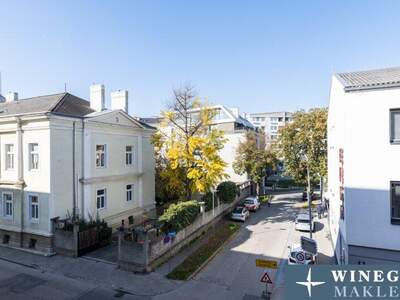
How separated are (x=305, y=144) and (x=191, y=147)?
14.1m

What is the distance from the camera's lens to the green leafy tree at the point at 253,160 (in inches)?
1307

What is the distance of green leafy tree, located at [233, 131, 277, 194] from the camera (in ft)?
109

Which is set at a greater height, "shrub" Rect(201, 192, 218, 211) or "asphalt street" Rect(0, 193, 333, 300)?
"shrub" Rect(201, 192, 218, 211)

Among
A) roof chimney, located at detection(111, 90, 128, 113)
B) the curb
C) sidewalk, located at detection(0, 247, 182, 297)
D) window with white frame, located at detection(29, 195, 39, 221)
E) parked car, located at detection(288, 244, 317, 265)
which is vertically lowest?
the curb

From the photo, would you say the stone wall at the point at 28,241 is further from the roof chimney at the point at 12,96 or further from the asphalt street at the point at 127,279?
the roof chimney at the point at 12,96

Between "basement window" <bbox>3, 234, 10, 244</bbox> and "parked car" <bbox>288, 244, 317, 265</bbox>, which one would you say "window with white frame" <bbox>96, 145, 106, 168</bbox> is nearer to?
"basement window" <bbox>3, 234, 10, 244</bbox>

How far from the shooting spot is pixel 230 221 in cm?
2545

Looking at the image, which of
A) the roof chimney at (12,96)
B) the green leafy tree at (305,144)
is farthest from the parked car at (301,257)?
the roof chimney at (12,96)

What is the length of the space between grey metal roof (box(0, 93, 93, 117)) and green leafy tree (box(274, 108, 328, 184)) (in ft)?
66.2

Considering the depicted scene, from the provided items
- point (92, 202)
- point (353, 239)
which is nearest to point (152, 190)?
point (92, 202)

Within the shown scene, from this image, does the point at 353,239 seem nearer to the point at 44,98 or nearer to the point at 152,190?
the point at 152,190

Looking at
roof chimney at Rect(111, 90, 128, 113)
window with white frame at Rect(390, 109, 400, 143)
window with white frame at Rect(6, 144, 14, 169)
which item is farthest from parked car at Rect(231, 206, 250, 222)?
window with white frame at Rect(6, 144, 14, 169)

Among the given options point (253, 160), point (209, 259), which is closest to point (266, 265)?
point (209, 259)

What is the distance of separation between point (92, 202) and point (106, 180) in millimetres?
1839
